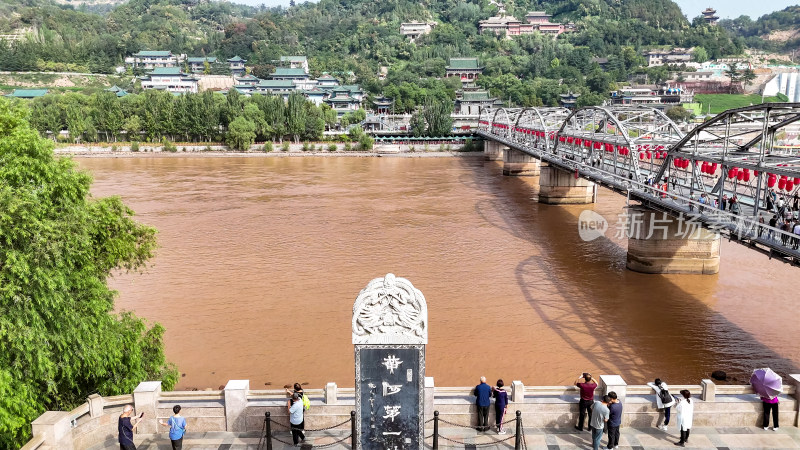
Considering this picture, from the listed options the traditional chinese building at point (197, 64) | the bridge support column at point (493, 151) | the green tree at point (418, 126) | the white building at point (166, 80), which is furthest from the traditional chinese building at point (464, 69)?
the bridge support column at point (493, 151)

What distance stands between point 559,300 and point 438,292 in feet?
17.1

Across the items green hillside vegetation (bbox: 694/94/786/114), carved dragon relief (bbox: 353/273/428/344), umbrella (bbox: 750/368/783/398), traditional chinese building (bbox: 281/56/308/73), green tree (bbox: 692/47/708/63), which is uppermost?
green tree (bbox: 692/47/708/63)

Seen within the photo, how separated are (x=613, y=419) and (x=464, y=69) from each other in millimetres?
143323

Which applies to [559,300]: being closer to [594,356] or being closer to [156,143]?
[594,356]

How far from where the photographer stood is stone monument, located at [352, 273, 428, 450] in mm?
8805

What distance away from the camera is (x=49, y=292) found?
10.8m

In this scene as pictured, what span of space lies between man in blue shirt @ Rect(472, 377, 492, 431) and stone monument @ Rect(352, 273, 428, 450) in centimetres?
175

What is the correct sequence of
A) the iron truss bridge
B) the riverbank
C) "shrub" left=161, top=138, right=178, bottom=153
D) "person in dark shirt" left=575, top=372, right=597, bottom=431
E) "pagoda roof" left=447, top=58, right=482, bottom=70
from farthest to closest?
"pagoda roof" left=447, top=58, right=482, bottom=70 < "shrub" left=161, top=138, right=178, bottom=153 < the riverbank < the iron truss bridge < "person in dark shirt" left=575, top=372, right=597, bottom=431

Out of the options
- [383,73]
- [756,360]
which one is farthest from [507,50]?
[756,360]

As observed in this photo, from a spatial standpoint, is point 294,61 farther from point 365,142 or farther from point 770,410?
point 770,410

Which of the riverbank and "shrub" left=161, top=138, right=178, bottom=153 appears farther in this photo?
"shrub" left=161, top=138, right=178, bottom=153

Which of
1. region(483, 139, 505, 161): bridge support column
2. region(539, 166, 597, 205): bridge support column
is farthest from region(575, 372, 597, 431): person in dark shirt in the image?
region(483, 139, 505, 161): bridge support column

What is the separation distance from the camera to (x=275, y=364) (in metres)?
18.7

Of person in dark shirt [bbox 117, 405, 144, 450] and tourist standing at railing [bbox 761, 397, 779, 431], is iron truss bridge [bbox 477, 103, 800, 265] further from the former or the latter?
person in dark shirt [bbox 117, 405, 144, 450]
